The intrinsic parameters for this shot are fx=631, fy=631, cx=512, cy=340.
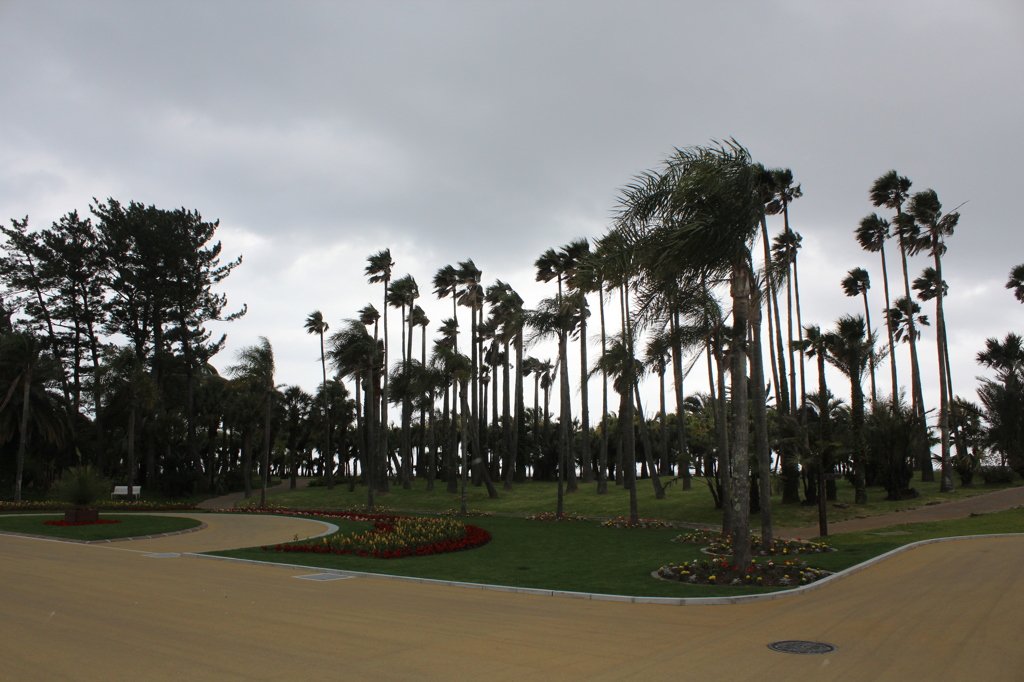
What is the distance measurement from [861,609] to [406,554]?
11486mm

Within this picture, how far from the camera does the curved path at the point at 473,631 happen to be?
6.28 meters

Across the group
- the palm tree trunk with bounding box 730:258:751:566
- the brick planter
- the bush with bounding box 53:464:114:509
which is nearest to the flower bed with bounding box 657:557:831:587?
the palm tree trunk with bounding box 730:258:751:566

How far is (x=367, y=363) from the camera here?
34.6m

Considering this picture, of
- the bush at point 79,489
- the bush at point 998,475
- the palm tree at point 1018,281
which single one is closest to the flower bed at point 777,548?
the bush at point 79,489

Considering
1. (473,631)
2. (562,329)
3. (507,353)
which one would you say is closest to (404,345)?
(507,353)

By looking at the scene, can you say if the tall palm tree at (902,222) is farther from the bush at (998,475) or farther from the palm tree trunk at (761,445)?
the palm tree trunk at (761,445)

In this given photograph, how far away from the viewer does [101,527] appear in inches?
886

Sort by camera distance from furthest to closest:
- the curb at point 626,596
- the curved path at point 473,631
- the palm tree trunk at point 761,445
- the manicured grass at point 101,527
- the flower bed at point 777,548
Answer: the manicured grass at point 101,527
the palm tree trunk at point 761,445
the flower bed at point 777,548
the curb at point 626,596
the curved path at point 473,631

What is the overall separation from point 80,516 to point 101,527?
262 cm

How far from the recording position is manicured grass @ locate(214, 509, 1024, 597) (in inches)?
475

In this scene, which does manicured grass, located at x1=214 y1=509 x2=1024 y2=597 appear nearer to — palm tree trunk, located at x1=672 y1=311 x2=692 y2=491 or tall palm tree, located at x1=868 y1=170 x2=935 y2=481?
palm tree trunk, located at x1=672 y1=311 x2=692 y2=491

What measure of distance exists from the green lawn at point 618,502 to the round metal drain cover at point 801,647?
62.9 ft

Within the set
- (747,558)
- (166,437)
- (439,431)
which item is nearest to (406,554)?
(747,558)

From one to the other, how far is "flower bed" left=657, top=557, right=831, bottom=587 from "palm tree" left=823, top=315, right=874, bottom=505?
18.0 m
